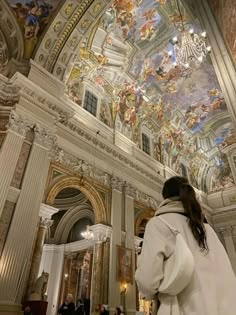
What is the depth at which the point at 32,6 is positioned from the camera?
9.20m

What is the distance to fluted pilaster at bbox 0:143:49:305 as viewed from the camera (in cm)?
585

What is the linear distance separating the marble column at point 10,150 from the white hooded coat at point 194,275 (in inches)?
236

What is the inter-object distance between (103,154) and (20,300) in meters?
6.35

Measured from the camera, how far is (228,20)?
6195 millimetres

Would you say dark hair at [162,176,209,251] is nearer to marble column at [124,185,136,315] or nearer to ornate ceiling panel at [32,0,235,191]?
marble column at [124,185,136,315]

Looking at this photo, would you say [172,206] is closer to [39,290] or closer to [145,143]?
[39,290]

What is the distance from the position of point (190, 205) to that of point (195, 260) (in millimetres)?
338

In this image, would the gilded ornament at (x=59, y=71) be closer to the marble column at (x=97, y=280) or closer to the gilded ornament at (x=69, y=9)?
the gilded ornament at (x=69, y=9)

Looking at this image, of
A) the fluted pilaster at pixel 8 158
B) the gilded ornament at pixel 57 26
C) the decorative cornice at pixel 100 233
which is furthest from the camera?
the gilded ornament at pixel 57 26

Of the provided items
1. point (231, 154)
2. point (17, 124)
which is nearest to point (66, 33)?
point (17, 124)

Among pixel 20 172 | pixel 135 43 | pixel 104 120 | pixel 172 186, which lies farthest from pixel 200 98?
pixel 172 186

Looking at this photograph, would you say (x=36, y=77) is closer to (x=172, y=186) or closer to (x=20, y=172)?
(x=20, y=172)

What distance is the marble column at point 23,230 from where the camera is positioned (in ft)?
19.1

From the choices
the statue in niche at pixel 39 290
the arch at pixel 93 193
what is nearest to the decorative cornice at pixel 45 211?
the arch at pixel 93 193
